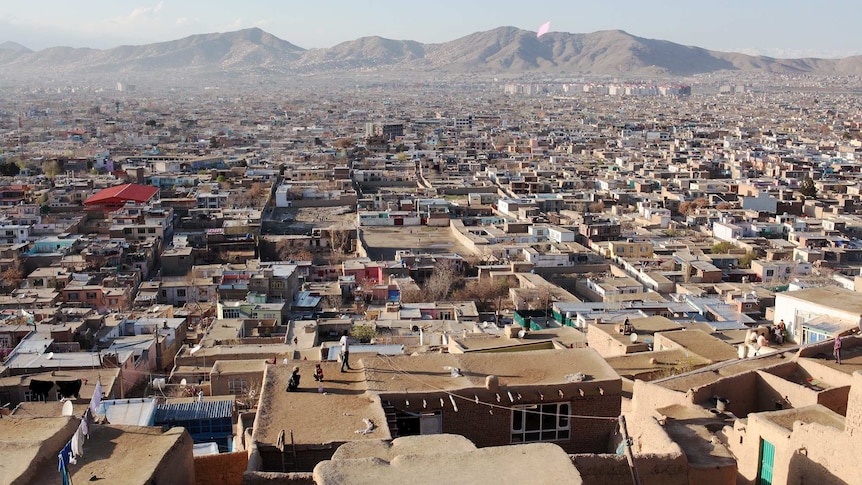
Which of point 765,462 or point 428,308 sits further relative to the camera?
point 428,308

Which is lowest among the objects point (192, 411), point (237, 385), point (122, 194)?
point (122, 194)

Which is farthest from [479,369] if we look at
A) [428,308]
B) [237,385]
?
[428,308]

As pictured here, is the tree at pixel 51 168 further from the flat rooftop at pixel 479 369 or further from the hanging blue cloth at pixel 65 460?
the hanging blue cloth at pixel 65 460

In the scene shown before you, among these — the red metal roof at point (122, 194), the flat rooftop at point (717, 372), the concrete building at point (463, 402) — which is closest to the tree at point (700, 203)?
the red metal roof at point (122, 194)

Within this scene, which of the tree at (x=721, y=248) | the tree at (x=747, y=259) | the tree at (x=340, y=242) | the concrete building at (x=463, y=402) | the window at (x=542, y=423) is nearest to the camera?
the concrete building at (x=463, y=402)

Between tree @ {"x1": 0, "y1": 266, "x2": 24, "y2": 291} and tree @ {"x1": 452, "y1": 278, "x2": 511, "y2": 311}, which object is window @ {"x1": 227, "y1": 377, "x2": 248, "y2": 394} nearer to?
tree @ {"x1": 452, "y1": 278, "x2": 511, "y2": 311}

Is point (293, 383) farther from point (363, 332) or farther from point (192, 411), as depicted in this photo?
point (363, 332)
